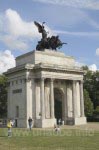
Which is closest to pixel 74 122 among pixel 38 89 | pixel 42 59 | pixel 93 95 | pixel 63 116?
pixel 63 116

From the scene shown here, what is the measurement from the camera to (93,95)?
75.9 metres

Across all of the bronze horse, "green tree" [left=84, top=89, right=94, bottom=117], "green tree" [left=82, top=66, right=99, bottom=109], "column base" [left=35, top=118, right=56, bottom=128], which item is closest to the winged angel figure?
the bronze horse

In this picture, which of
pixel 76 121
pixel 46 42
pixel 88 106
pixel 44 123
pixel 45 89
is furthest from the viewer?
pixel 88 106

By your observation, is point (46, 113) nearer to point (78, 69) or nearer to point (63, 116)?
point (63, 116)

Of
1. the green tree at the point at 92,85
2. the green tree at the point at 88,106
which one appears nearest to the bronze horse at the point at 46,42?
the green tree at the point at 88,106

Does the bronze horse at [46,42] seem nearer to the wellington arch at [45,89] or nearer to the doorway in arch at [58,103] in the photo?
the wellington arch at [45,89]

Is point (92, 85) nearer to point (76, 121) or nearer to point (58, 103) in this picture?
point (58, 103)

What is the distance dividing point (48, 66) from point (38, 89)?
12.0 feet

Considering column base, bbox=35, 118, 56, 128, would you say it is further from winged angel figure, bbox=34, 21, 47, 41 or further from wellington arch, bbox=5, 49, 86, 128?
winged angel figure, bbox=34, 21, 47, 41

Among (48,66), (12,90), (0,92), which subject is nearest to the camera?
(48,66)

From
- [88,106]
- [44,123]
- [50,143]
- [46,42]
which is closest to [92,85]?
[88,106]

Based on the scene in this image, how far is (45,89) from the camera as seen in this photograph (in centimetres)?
4991

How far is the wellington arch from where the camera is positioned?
4797cm

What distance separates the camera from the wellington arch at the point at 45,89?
48.0m
